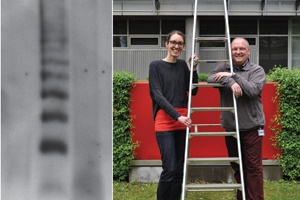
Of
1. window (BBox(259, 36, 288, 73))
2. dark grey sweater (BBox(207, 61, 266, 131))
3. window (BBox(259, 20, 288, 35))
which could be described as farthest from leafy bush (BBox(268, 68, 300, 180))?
window (BBox(259, 20, 288, 35))

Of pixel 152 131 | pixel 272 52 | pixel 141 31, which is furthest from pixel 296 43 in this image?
pixel 152 131

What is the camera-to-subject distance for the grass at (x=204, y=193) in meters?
5.60

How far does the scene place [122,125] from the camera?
6.21 metres

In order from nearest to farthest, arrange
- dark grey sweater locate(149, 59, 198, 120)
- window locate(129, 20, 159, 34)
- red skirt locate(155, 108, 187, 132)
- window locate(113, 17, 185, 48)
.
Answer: dark grey sweater locate(149, 59, 198, 120)
red skirt locate(155, 108, 187, 132)
window locate(113, 17, 185, 48)
window locate(129, 20, 159, 34)

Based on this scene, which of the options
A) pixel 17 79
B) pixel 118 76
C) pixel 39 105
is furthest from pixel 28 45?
pixel 118 76

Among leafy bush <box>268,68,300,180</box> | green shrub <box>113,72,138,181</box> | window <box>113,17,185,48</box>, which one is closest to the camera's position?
leafy bush <box>268,68,300,180</box>

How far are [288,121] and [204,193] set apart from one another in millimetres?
1672

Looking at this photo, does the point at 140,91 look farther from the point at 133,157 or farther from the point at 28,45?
the point at 28,45

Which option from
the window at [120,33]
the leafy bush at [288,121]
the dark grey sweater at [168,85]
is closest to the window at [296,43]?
the window at [120,33]

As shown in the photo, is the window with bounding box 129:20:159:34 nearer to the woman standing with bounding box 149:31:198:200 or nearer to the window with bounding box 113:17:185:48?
the window with bounding box 113:17:185:48

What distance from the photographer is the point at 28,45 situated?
3334 mm

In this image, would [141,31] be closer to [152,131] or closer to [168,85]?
[152,131]

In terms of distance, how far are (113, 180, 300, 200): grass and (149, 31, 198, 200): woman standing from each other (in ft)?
4.35

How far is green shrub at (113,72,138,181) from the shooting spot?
6164 mm
